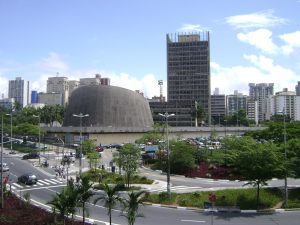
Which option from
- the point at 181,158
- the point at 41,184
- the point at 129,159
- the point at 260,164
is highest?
the point at 260,164

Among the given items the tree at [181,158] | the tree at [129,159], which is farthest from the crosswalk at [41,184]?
the tree at [181,158]

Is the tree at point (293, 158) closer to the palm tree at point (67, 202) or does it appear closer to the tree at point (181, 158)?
the tree at point (181, 158)

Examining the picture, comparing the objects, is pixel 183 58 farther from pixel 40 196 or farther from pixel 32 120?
pixel 40 196

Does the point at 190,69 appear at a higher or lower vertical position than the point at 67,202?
higher

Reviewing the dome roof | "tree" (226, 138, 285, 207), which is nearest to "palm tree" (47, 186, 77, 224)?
"tree" (226, 138, 285, 207)

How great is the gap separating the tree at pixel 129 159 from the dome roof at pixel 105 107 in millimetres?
68436

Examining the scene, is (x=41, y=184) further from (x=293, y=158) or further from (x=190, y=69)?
(x=190, y=69)

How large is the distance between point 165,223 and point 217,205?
22.9 feet

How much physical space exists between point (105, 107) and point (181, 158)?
68583 mm

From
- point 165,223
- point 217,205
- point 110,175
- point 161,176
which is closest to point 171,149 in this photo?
point 161,176

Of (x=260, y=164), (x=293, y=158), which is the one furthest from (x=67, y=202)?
(x=293, y=158)

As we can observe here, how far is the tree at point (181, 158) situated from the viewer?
173 ft

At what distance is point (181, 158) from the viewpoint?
173ft

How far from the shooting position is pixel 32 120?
135 meters
